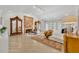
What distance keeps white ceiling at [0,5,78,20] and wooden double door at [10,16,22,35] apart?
0.10 m

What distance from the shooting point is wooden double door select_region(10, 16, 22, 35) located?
1.99 m

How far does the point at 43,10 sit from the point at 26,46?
0.48 metres

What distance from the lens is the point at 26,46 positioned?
2.01 meters

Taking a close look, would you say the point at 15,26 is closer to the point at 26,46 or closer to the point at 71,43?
the point at 26,46

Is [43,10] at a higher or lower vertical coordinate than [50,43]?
higher

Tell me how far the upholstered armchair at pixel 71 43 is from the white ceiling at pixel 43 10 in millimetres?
273

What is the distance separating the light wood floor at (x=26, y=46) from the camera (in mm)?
2000

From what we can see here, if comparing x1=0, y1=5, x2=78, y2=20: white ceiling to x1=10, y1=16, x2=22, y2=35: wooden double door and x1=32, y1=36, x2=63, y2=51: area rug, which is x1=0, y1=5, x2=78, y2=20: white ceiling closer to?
x1=10, y1=16, x2=22, y2=35: wooden double door

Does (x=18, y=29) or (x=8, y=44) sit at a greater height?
(x=18, y=29)

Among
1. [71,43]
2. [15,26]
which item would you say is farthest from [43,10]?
[71,43]

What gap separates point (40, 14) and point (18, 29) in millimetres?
322
